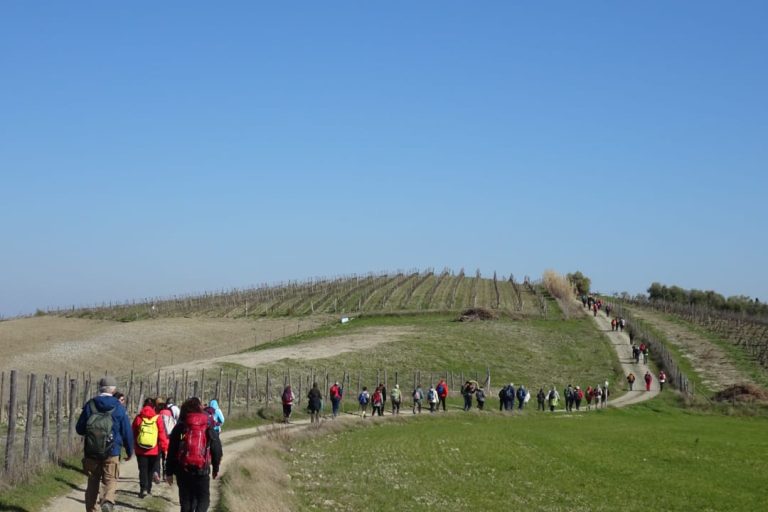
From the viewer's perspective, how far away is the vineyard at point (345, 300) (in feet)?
363

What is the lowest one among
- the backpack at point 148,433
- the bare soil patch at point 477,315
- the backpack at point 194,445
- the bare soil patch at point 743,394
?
the bare soil patch at point 743,394

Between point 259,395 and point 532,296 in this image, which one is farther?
point 532,296

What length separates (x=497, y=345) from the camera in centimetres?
8019

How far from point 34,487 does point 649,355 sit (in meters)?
68.5

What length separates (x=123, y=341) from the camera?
265ft

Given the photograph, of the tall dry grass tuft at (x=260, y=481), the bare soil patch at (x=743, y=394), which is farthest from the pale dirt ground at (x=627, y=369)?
the tall dry grass tuft at (x=260, y=481)

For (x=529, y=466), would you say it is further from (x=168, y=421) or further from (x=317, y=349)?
(x=317, y=349)

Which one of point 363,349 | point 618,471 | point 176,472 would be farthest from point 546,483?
point 363,349

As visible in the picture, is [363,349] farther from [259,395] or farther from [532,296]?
[532,296]

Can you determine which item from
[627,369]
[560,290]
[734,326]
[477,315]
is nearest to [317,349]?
[627,369]

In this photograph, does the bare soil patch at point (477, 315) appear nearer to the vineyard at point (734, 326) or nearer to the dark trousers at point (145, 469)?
the vineyard at point (734, 326)

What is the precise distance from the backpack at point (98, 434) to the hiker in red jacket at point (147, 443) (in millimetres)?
3589

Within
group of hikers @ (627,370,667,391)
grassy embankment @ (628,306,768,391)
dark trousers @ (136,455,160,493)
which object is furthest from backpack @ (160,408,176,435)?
grassy embankment @ (628,306,768,391)

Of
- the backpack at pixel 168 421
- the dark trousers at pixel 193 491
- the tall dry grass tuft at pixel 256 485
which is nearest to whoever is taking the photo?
the dark trousers at pixel 193 491
